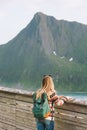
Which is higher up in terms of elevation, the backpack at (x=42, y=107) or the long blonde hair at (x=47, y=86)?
the long blonde hair at (x=47, y=86)

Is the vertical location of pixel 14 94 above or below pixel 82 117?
above

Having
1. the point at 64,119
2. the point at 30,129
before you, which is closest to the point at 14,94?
the point at 30,129

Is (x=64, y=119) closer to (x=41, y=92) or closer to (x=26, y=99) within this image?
(x=41, y=92)

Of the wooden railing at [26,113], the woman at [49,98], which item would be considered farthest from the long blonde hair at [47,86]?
the wooden railing at [26,113]

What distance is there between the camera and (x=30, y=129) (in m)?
8.98

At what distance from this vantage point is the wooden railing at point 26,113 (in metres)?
7.14

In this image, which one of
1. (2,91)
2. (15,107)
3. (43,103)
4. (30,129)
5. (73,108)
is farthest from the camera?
(2,91)

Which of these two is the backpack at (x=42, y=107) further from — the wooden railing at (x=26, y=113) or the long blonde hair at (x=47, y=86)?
the wooden railing at (x=26, y=113)

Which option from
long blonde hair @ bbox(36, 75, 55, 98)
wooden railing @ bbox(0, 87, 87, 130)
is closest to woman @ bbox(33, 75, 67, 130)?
long blonde hair @ bbox(36, 75, 55, 98)

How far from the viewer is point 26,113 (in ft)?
30.0

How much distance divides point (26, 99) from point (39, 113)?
7.51 ft

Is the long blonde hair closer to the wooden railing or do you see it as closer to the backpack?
the backpack

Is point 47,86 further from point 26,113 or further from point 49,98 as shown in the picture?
point 26,113

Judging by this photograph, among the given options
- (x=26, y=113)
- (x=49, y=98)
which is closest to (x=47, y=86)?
(x=49, y=98)
